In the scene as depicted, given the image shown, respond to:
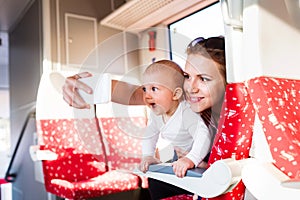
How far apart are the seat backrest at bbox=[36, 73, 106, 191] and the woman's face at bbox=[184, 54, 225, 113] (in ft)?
3.51

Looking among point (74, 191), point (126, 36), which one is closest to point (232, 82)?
point (126, 36)

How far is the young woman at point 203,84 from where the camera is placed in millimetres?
997

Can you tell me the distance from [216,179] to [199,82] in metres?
0.30

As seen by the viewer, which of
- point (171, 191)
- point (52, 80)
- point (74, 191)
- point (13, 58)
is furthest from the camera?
point (13, 58)

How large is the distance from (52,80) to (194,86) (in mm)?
1401

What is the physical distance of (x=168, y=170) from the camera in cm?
106

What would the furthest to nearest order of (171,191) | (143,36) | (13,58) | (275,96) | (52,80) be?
(13,58) → (52,80) → (171,191) → (143,36) → (275,96)

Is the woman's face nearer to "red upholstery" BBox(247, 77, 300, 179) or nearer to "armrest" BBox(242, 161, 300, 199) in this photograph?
"red upholstery" BBox(247, 77, 300, 179)

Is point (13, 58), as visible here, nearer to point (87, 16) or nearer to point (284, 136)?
point (87, 16)

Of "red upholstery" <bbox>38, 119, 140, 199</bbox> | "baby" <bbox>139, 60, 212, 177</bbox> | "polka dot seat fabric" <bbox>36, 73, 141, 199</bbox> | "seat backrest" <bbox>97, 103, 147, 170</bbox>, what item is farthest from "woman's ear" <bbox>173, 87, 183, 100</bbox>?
"red upholstery" <bbox>38, 119, 140, 199</bbox>

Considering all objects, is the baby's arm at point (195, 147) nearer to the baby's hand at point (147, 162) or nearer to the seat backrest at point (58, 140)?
the baby's hand at point (147, 162)

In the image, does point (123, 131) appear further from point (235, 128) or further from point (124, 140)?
point (235, 128)

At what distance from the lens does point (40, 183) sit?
2.80 m

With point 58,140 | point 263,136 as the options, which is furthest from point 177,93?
point 58,140
